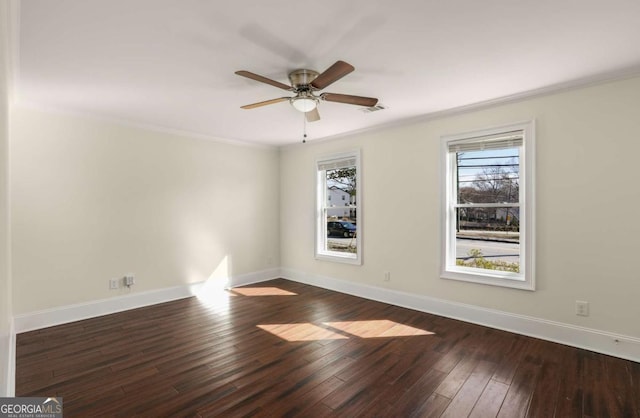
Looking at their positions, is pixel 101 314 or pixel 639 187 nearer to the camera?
pixel 639 187

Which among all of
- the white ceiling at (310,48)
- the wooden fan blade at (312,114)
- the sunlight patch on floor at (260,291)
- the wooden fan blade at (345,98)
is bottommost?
the sunlight patch on floor at (260,291)

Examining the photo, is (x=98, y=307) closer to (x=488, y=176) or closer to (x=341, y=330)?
(x=341, y=330)

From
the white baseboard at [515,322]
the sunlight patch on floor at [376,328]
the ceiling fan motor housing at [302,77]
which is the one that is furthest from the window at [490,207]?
the ceiling fan motor housing at [302,77]

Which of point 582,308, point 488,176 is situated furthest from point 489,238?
point 582,308

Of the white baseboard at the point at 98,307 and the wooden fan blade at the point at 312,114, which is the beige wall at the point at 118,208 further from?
the wooden fan blade at the point at 312,114

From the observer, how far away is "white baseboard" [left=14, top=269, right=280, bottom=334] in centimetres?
343

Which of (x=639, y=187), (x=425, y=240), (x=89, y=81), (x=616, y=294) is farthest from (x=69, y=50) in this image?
(x=616, y=294)

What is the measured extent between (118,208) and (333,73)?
3.41 metres

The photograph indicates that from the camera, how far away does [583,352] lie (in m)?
2.88

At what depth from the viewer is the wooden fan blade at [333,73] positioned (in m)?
2.14

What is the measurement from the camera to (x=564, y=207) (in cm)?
309

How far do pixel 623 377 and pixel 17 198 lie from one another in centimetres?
590

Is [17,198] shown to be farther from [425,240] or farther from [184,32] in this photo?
[425,240]

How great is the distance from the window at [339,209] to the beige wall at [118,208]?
123cm
